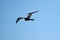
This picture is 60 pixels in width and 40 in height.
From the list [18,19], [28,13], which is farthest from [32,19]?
[18,19]

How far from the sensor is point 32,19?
31.1 metres

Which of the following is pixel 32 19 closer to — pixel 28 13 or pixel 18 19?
pixel 28 13

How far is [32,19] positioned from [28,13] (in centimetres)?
161

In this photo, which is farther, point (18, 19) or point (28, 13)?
point (18, 19)

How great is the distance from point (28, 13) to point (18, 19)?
269 cm

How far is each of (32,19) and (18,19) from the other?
13.0 feet

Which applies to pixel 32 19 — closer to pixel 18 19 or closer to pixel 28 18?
pixel 28 18

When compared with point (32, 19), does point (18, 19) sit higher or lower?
higher

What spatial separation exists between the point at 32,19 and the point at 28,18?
168 cm

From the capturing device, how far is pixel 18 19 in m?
34.6

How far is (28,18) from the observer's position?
3272 centimetres

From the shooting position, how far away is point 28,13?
32.4 metres

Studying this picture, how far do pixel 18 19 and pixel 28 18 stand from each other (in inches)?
92.5
